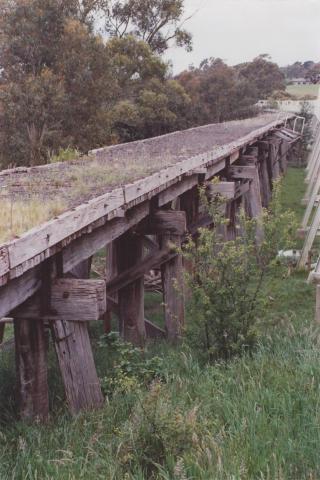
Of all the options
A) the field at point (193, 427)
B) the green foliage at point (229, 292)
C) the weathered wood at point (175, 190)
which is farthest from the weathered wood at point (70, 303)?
the weathered wood at point (175, 190)

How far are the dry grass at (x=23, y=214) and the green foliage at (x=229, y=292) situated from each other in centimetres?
156

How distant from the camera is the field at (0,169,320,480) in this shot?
289 centimetres

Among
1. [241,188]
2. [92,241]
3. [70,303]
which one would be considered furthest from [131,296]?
[241,188]

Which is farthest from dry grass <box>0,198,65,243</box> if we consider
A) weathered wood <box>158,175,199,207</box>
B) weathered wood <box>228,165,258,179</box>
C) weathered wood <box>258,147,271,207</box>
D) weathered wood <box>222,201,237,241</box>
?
weathered wood <box>258,147,271,207</box>

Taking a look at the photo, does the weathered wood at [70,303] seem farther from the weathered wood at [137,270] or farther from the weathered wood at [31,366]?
the weathered wood at [137,270]

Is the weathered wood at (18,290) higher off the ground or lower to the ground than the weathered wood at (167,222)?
higher

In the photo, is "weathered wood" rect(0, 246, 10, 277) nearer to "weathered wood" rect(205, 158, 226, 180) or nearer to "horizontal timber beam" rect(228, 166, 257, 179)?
"weathered wood" rect(205, 158, 226, 180)

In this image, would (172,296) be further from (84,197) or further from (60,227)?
(60,227)

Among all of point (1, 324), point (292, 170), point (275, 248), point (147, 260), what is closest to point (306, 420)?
point (275, 248)

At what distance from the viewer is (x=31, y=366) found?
4.05 m

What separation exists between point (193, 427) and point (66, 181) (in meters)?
2.69

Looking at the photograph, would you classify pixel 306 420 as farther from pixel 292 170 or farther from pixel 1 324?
pixel 292 170

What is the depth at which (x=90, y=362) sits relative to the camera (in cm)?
418

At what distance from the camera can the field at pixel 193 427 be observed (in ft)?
9.49
